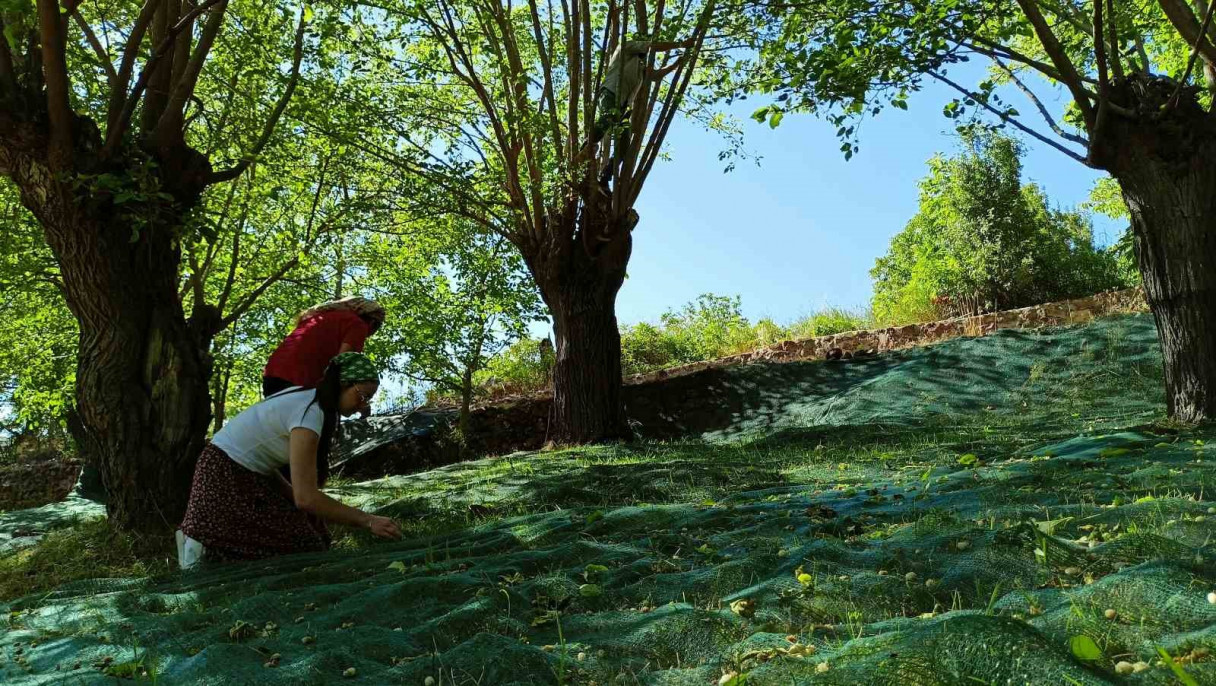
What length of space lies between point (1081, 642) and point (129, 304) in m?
6.21

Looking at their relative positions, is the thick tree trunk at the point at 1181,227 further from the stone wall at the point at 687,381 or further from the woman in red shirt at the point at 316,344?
the woman in red shirt at the point at 316,344

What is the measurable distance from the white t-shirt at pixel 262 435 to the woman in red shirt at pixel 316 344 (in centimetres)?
149

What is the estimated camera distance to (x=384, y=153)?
34.0ft

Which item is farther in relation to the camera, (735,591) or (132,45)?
(132,45)

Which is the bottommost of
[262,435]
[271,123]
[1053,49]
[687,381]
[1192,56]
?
[262,435]

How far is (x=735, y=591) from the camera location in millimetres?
2834

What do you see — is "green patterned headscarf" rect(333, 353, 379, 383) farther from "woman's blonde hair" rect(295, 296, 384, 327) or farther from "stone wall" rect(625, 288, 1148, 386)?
"stone wall" rect(625, 288, 1148, 386)

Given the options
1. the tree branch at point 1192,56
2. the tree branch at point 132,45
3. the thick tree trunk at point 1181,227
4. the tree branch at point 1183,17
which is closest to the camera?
the tree branch at point 1192,56

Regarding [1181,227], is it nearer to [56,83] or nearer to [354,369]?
[354,369]

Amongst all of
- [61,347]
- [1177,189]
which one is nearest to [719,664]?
[1177,189]

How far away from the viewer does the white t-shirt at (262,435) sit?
4.15 metres

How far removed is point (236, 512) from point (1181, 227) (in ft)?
23.1

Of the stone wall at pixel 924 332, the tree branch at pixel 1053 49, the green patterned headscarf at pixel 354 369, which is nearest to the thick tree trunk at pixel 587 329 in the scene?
the stone wall at pixel 924 332

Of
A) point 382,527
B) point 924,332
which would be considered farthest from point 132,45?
point 924,332
